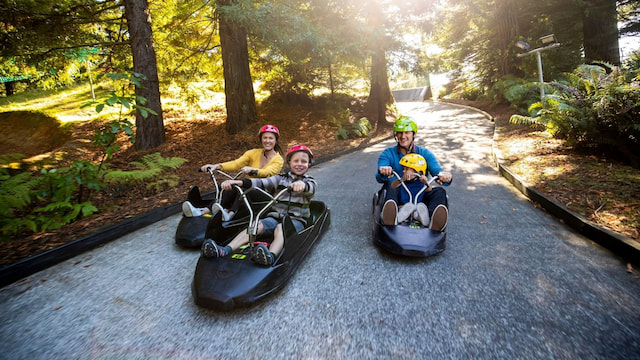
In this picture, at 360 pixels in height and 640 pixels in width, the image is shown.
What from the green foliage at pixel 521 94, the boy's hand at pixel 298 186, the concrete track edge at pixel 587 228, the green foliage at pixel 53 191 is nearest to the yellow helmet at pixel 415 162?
the boy's hand at pixel 298 186

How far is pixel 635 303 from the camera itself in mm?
2273

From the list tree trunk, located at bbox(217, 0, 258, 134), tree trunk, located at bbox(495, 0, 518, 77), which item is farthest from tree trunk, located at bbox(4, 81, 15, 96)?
tree trunk, located at bbox(495, 0, 518, 77)

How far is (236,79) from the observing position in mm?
9336

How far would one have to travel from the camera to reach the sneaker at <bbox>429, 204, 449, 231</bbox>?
3.11 metres

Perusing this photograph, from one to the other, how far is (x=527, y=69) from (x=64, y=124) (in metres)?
17.4

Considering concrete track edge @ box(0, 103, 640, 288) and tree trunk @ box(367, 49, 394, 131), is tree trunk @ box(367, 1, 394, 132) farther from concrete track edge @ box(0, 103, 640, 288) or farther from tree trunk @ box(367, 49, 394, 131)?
concrete track edge @ box(0, 103, 640, 288)

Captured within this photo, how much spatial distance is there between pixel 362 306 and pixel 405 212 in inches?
53.0

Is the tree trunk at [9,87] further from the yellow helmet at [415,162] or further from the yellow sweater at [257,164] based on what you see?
the yellow helmet at [415,162]

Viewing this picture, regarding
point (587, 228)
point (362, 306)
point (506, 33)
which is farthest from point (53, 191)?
point (506, 33)

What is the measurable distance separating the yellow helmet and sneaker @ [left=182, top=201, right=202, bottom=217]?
260 cm

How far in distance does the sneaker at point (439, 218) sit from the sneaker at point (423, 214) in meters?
0.21

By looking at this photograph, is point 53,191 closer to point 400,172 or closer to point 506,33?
point 400,172

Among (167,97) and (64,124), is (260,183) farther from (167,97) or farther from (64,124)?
(167,97)

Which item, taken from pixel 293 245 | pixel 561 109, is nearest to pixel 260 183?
pixel 293 245
